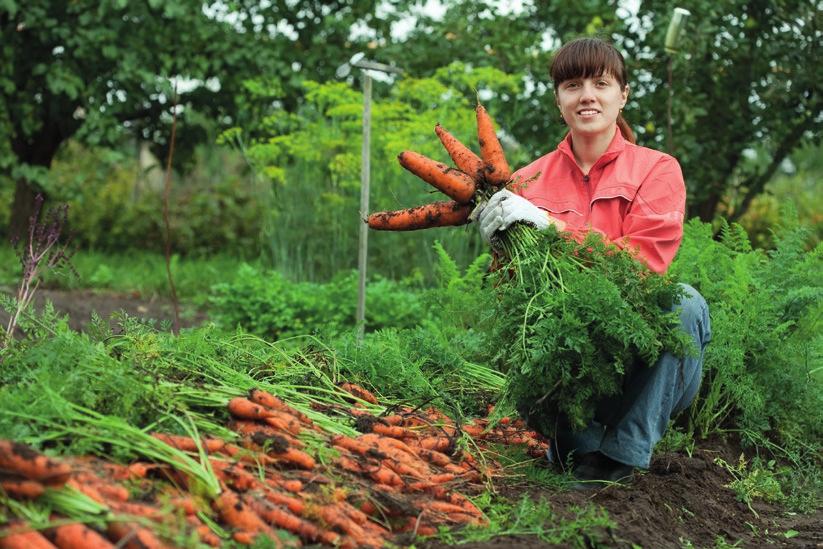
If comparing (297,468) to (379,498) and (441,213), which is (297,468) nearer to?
(379,498)

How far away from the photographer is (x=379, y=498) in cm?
262

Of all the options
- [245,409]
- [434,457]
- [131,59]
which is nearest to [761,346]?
[434,457]

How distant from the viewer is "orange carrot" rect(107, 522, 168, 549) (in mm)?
2016

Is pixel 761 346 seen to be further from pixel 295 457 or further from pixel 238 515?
pixel 238 515

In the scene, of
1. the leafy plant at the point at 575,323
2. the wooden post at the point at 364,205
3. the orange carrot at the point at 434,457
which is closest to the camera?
the leafy plant at the point at 575,323

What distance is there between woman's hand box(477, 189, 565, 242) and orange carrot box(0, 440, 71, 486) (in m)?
1.68

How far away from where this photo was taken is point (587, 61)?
3.42m

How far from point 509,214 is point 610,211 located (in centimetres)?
40

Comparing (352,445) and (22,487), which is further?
(352,445)

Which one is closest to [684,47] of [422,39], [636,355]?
[422,39]

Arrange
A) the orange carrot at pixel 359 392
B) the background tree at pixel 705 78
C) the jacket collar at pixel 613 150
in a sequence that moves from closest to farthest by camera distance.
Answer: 1. the orange carrot at pixel 359 392
2. the jacket collar at pixel 613 150
3. the background tree at pixel 705 78

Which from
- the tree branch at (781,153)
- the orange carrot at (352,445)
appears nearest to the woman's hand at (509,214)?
the orange carrot at (352,445)

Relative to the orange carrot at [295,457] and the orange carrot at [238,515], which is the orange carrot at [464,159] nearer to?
the orange carrot at [295,457]

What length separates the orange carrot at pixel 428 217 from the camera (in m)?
3.51
